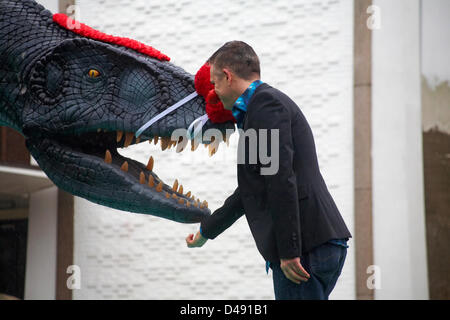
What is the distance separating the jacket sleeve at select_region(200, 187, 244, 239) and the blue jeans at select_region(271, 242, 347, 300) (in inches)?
10.7

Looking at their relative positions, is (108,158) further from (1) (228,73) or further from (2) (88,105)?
(1) (228,73)

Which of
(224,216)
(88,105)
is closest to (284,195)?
(224,216)

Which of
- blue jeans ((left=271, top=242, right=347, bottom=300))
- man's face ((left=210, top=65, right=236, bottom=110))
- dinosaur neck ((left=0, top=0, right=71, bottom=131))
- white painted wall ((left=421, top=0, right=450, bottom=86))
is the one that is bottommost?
blue jeans ((left=271, top=242, right=347, bottom=300))

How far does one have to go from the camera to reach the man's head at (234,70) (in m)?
1.73

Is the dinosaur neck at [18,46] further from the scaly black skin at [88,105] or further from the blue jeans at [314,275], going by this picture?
the blue jeans at [314,275]

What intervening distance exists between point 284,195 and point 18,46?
1209mm

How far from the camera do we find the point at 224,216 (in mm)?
1878

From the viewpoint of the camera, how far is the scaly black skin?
2039 millimetres

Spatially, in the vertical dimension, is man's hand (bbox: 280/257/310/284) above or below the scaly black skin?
below

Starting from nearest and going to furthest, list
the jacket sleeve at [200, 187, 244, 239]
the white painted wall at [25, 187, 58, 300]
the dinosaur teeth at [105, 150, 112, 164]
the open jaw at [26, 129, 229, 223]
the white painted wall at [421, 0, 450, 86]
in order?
1. the jacket sleeve at [200, 187, 244, 239]
2. the open jaw at [26, 129, 229, 223]
3. the dinosaur teeth at [105, 150, 112, 164]
4. the white painted wall at [421, 0, 450, 86]
5. the white painted wall at [25, 187, 58, 300]

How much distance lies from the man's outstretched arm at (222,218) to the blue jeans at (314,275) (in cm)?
27

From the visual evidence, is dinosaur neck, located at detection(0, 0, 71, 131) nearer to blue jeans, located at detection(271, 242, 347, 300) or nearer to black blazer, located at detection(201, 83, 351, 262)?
black blazer, located at detection(201, 83, 351, 262)

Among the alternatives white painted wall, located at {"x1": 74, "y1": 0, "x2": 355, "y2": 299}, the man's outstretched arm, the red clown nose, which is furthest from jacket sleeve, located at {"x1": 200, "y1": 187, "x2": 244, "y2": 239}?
white painted wall, located at {"x1": 74, "y1": 0, "x2": 355, "y2": 299}
